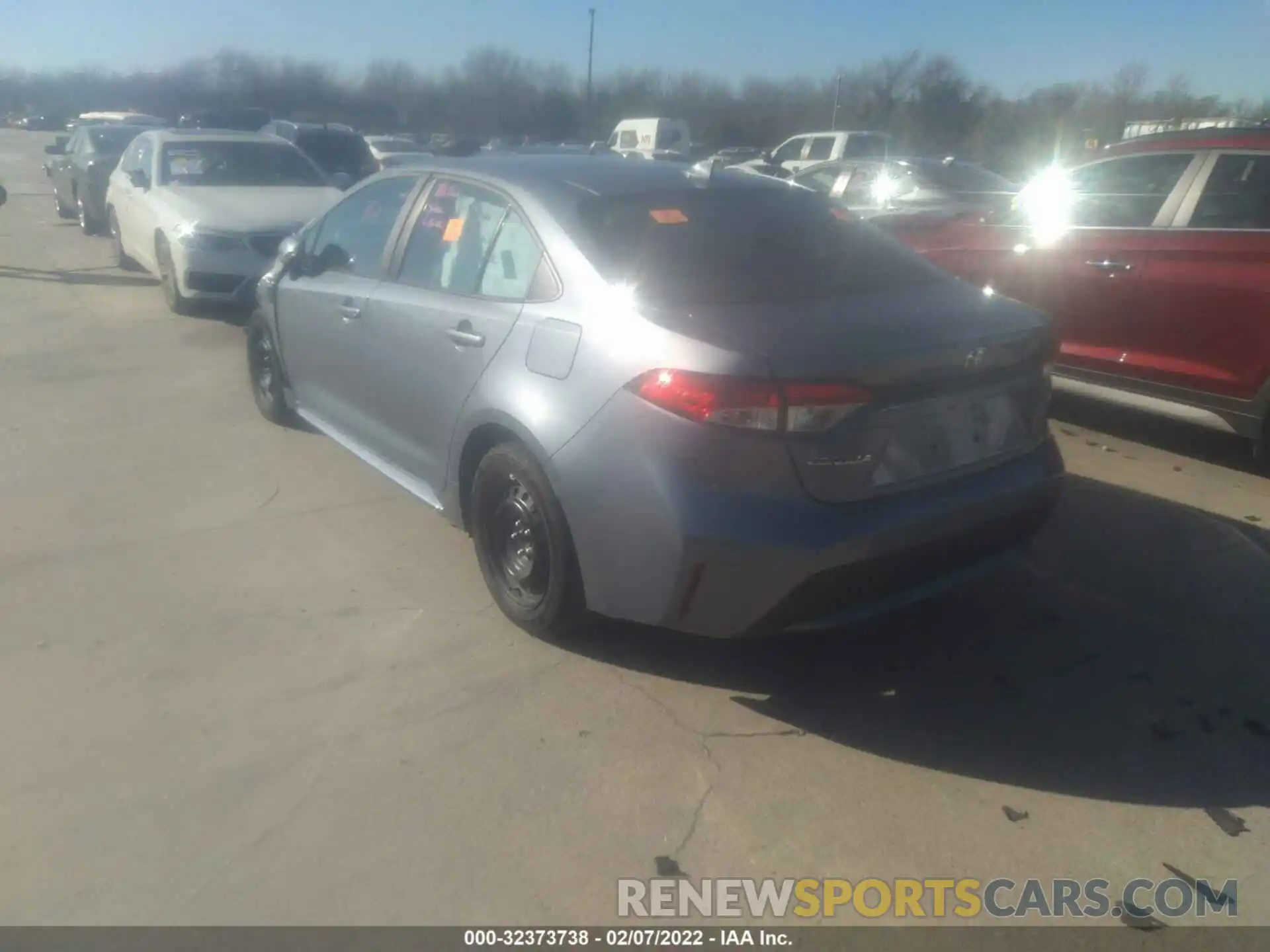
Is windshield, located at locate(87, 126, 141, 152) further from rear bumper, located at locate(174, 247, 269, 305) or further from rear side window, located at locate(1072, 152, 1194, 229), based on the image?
rear side window, located at locate(1072, 152, 1194, 229)

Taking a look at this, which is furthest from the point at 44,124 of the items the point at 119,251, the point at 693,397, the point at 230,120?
the point at 693,397

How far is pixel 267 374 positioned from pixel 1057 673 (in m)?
4.41

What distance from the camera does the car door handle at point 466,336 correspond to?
12.0 feet

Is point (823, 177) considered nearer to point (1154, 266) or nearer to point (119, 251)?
point (1154, 266)

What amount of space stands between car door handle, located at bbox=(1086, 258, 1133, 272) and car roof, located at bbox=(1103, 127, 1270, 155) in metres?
0.69

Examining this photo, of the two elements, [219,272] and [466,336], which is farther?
[219,272]

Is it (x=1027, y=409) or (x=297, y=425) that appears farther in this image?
(x=297, y=425)

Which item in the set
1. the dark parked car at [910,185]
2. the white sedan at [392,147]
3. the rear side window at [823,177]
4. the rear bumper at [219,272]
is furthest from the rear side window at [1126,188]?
the white sedan at [392,147]

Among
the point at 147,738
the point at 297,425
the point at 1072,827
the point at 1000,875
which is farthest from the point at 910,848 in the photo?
the point at 297,425

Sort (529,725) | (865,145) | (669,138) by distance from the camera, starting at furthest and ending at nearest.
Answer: (669,138), (865,145), (529,725)

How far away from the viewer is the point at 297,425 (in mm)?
6023

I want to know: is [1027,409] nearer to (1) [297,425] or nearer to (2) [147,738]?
(2) [147,738]

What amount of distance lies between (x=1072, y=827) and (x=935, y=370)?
4.28 ft

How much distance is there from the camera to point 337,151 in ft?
53.2
